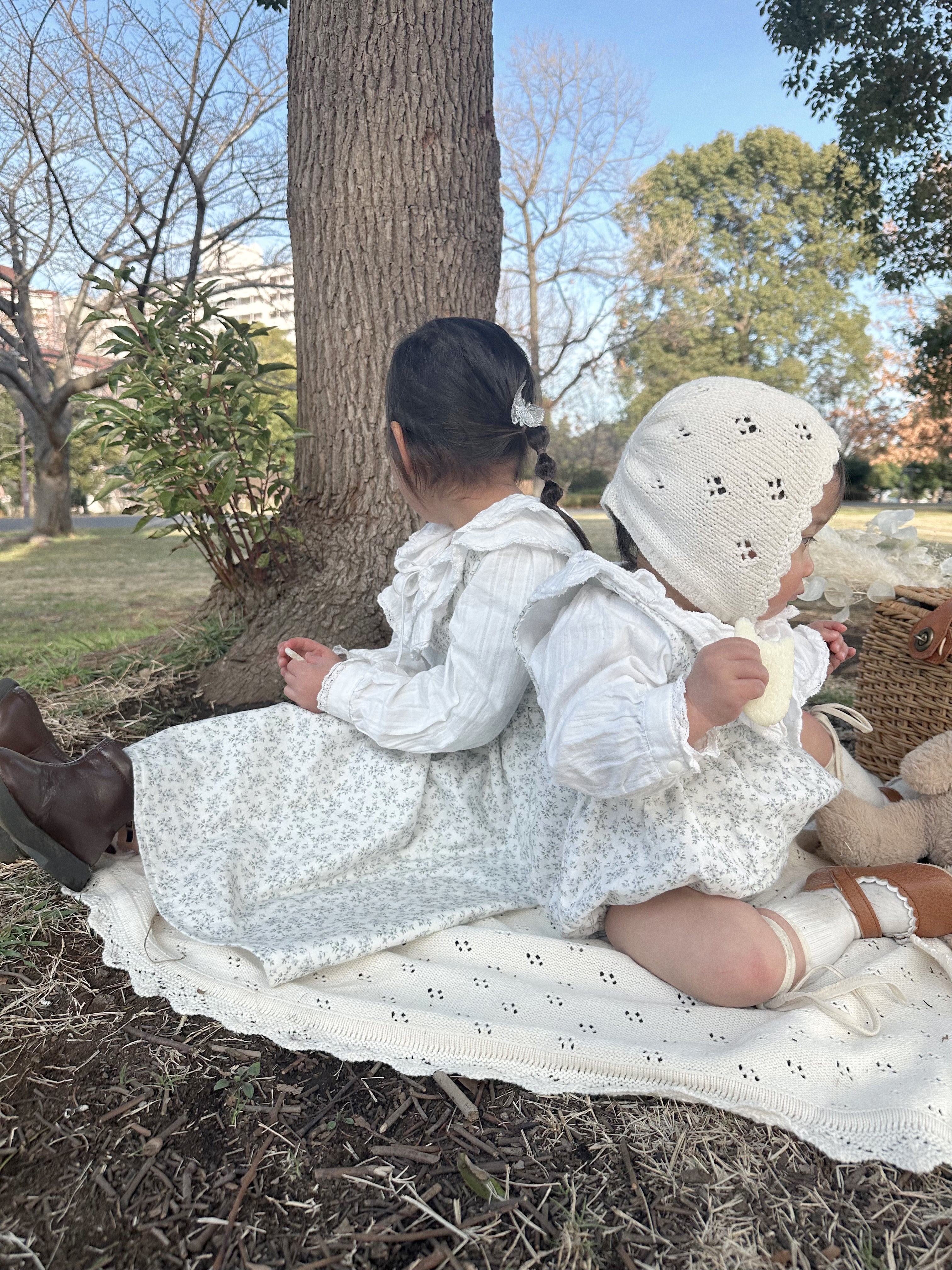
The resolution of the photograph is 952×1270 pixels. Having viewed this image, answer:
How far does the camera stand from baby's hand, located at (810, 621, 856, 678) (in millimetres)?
1812

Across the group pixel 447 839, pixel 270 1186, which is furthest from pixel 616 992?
pixel 270 1186

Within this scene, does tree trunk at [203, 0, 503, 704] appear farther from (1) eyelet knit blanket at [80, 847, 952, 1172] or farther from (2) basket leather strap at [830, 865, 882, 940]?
(2) basket leather strap at [830, 865, 882, 940]

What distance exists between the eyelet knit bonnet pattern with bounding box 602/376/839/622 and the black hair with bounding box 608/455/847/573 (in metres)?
0.08

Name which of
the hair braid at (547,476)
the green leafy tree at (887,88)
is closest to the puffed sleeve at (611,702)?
the hair braid at (547,476)

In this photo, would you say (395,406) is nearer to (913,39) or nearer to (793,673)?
(793,673)

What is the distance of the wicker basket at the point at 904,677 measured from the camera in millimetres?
1948

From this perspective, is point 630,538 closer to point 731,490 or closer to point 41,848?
point 731,490

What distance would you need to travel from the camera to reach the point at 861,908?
5.11ft

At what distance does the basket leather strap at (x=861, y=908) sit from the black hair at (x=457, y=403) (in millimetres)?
821

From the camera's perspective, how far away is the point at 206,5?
7.18m

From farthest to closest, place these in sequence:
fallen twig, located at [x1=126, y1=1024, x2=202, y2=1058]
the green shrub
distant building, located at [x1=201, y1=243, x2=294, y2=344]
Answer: distant building, located at [x1=201, y1=243, x2=294, y2=344] < the green shrub < fallen twig, located at [x1=126, y1=1024, x2=202, y2=1058]

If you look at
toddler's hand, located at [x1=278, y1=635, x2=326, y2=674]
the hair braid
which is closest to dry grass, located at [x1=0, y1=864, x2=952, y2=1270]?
toddler's hand, located at [x1=278, y1=635, x2=326, y2=674]

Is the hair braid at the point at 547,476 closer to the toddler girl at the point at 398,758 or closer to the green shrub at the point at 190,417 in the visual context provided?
the toddler girl at the point at 398,758

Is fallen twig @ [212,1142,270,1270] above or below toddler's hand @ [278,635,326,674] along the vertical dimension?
below
